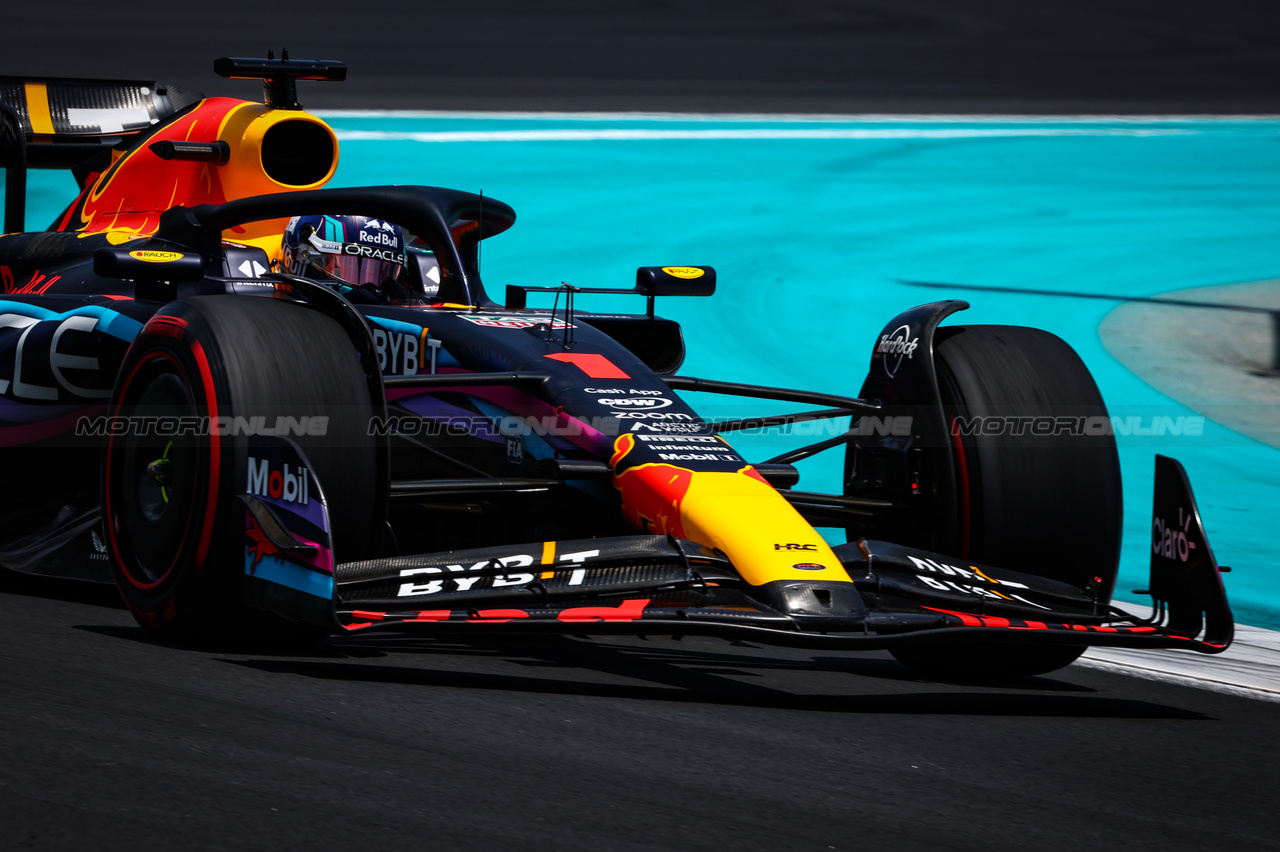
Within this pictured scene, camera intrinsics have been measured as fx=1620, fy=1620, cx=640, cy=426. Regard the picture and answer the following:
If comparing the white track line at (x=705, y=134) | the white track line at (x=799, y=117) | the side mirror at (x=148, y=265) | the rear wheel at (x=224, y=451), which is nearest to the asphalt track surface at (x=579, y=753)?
the rear wheel at (x=224, y=451)

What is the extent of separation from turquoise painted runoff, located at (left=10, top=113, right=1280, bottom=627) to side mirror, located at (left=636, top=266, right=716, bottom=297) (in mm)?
2435

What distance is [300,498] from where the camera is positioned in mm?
4105

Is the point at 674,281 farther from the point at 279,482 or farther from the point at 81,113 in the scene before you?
the point at 81,113

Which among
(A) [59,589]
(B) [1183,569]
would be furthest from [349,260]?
(B) [1183,569]

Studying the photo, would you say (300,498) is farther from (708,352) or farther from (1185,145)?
(1185,145)

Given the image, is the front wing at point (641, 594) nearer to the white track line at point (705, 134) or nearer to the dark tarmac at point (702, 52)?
the white track line at point (705, 134)

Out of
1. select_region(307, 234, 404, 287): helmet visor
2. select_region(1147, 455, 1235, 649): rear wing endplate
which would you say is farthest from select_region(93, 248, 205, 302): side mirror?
select_region(1147, 455, 1235, 649): rear wing endplate

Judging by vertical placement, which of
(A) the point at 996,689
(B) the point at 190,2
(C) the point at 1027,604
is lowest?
(A) the point at 996,689

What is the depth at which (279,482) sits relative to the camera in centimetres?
416

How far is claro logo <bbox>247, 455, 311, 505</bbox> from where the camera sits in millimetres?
4102

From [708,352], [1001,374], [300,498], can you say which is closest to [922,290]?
[708,352]

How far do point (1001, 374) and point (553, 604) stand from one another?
178cm

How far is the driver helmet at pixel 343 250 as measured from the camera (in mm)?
5816

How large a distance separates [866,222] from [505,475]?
951 centimetres
